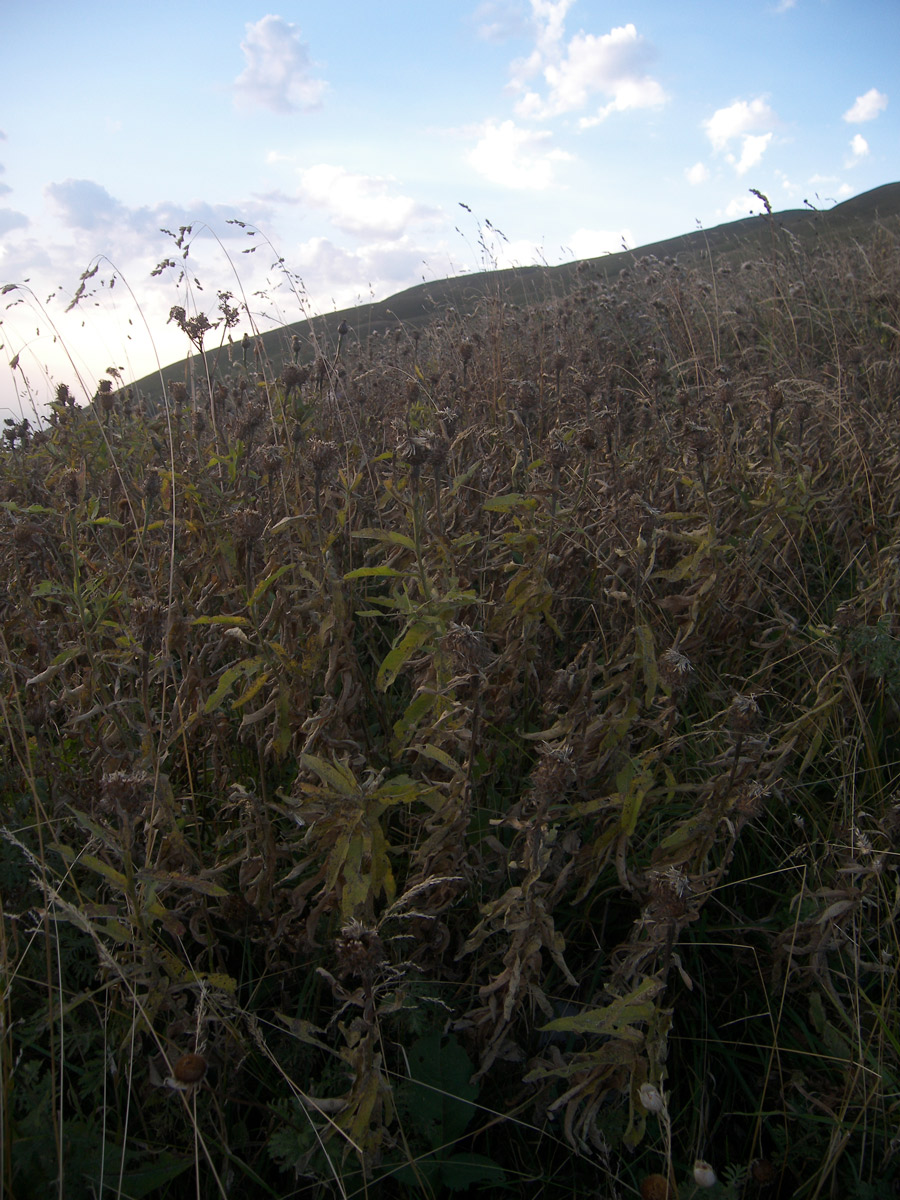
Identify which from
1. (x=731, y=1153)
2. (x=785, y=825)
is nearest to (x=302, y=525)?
(x=785, y=825)

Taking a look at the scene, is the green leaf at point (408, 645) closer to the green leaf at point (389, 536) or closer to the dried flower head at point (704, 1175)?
the green leaf at point (389, 536)

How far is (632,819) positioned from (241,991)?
35.7 inches

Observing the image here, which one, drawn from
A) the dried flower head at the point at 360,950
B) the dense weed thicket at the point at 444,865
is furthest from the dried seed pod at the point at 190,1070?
the dried flower head at the point at 360,950

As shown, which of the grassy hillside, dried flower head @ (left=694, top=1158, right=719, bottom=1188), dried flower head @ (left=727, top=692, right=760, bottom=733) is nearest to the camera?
dried flower head @ (left=694, top=1158, right=719, bottom=1188)

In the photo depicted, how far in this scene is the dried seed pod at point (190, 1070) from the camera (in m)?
1.07

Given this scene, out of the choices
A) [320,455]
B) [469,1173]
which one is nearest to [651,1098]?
[469,1173]

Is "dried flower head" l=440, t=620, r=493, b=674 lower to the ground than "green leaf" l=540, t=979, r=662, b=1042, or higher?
higher

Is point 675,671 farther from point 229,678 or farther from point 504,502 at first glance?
point 229,678

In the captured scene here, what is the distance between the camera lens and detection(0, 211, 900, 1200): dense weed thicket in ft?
4.05

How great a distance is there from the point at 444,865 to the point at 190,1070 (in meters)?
0.56

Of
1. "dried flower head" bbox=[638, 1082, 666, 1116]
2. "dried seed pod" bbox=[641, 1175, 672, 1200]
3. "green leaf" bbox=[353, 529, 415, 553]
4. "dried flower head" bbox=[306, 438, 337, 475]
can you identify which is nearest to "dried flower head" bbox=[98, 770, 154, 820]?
"green leaf" bbox=[353, 529, 415, 553]

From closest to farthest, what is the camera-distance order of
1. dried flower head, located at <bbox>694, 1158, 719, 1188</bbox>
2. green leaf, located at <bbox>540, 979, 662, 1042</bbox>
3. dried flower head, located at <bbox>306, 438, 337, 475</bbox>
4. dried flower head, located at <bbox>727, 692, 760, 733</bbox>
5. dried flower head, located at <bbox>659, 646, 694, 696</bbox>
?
dried flower head, located at <bbox>694, 1158, 719, 1188</bbox> < green leaf, located at <bbox>540, 979, 662, 1042</bbox> < dried flower head, located at <bbox>727, 692, 760, 733</bbox> < dried flower head, located at <bbox>659, 646, 694, 696</bbox> < dried flower head, located at <bbox>306, 438, 337, 475</bbox>

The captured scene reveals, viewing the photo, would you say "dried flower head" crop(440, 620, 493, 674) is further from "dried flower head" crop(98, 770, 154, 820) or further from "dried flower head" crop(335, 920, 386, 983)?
"dried flower head" crop(98, 770, 154, 820)

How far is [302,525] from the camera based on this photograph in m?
1.86
